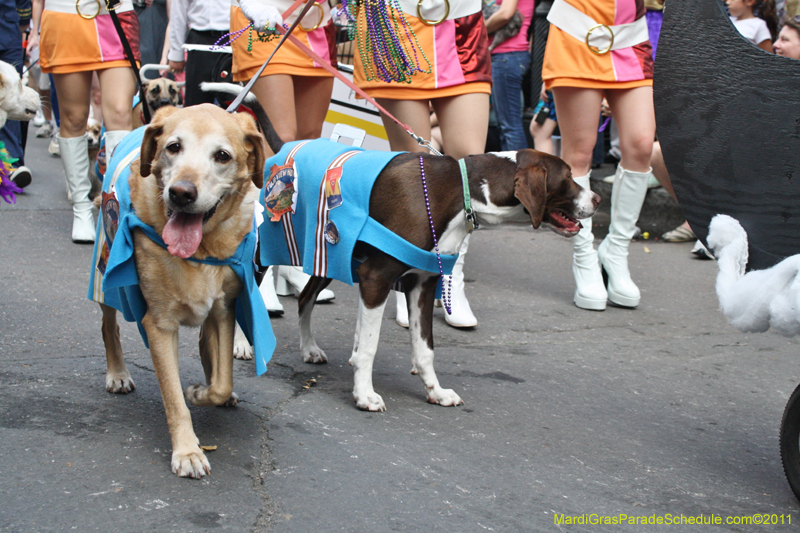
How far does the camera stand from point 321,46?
430 cm

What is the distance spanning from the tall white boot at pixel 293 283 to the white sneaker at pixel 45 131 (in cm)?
776

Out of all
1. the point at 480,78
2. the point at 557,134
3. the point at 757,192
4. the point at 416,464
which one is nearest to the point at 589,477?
the point at 416,464

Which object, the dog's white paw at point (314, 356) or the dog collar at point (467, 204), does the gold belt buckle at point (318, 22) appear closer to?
the dog collar at point (467, 204)

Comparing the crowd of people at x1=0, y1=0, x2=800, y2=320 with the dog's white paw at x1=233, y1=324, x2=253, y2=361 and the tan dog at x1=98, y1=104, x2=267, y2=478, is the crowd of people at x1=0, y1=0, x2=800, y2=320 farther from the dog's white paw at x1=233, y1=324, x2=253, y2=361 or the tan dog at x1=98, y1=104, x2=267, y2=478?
the tan dog at x1=98, y1=104, x2=267, y2=478

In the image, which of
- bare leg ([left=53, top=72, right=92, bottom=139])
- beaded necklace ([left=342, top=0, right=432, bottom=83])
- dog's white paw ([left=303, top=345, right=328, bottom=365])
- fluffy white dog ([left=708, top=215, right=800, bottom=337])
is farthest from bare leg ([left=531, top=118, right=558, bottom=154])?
fluffy white dog ([left=708, top=215, right=800, bottom=337])

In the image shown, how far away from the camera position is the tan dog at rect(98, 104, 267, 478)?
2.38 m

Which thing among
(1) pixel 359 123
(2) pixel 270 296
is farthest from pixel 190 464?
(1) pixel 359 123

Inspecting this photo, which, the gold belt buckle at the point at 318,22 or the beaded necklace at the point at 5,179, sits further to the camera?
the gold belt buckle at the point at 318,22

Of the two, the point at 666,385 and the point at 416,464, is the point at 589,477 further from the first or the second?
the point at 666,385

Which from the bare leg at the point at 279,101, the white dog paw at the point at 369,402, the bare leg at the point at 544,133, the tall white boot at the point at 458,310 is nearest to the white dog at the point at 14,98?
the bare leg at the point at 279,101

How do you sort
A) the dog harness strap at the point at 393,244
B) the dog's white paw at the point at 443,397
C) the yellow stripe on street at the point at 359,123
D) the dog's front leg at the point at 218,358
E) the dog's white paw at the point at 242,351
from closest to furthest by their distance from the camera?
the dog's front leg at the point at 218,358 < the dog harness strap at the point at 393,244 < the dog's white paw at the point at 443,397 < the dog's white paw at the point at 242,351 < the yellow stripe on street at the point at 359,123

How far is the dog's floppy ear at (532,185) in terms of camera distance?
3.14 m

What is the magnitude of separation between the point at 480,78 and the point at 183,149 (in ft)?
7.11

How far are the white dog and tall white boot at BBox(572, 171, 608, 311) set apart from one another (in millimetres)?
3174
